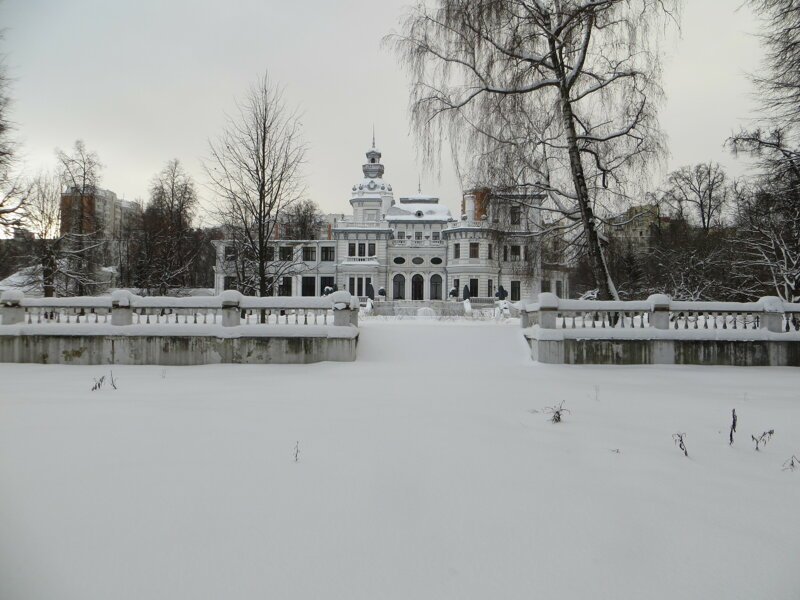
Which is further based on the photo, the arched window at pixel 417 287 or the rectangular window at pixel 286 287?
the arched window at pixel 417 287

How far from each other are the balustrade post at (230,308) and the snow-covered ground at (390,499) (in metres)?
4.04

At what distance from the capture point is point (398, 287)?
167 ft

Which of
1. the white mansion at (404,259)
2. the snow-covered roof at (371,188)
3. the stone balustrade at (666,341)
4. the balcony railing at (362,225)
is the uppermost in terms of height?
the snow-covered roof at (371,188)

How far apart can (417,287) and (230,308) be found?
1617 inches

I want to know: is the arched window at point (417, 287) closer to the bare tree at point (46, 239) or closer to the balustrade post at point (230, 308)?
the bare tree at point (46, 239)

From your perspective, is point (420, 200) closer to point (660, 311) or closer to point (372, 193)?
point (372, 193)

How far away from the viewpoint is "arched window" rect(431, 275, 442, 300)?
50562 mm

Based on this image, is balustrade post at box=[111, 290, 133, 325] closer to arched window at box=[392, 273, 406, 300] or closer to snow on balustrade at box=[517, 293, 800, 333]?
snow on balustrade at box=[517, 293, 800, 333]

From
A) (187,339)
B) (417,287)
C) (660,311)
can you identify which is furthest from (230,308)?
(417,287)

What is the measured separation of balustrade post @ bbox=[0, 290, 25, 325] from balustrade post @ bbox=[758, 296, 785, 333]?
58.5ft

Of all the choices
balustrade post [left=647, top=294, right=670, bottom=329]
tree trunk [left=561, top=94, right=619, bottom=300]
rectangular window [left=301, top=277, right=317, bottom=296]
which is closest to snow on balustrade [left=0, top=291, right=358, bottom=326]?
tree trunk [left=561, top=94, right=619, bottom=300]

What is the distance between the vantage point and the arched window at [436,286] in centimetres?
5056

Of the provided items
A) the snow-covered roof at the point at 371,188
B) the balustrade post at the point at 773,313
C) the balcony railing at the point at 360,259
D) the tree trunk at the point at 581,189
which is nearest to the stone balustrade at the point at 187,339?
the tree trunk at the point at 581,189

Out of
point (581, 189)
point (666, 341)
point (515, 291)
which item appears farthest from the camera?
point (515, 291)
